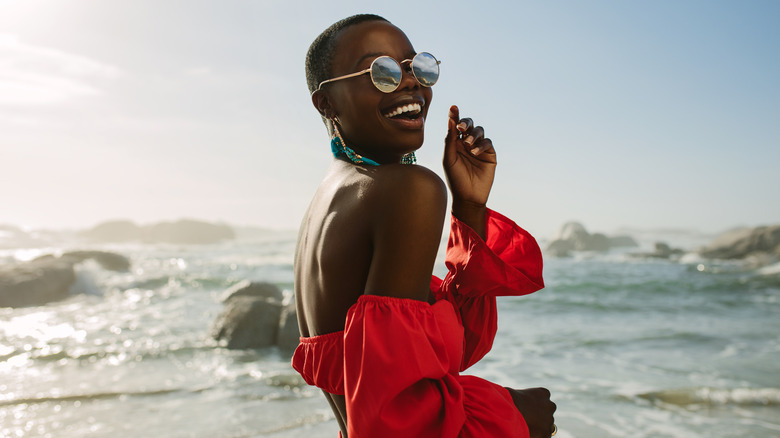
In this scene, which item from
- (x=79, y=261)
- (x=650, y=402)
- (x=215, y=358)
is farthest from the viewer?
(x=79, y=261)

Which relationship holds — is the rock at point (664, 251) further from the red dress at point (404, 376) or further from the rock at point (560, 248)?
the red dress at point (404, 376)

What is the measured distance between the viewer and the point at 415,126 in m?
1.64

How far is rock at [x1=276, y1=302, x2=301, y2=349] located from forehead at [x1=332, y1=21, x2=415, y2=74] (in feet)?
19.1

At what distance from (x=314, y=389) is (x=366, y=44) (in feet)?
14.7

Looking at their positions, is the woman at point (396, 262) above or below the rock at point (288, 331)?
above

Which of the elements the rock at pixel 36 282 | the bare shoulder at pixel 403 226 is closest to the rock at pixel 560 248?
the rock at pixel 36 282

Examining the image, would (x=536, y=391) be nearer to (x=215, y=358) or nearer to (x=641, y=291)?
(x=215, y=358)

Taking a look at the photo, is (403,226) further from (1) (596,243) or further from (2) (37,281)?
(1) (596,243)

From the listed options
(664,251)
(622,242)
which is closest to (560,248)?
(664,251)

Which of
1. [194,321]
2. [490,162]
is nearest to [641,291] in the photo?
[194,321]

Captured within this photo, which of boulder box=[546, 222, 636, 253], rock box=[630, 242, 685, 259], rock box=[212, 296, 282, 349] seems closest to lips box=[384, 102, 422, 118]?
rock box=[212, 296, 282, 349]

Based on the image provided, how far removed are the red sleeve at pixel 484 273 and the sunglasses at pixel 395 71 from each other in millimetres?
464

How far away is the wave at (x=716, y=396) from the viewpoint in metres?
5.42

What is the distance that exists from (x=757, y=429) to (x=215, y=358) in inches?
212
